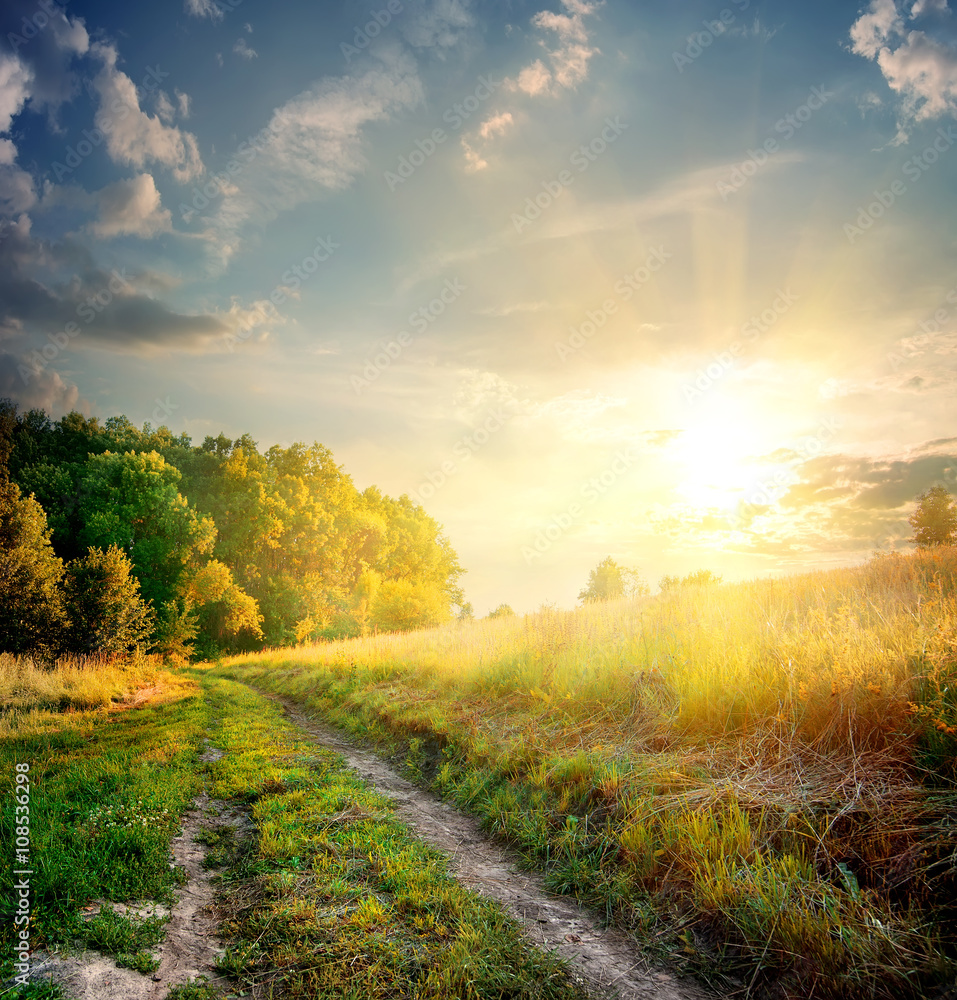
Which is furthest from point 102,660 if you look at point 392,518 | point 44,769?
point 392,518

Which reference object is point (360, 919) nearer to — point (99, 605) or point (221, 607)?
point (99, 605)

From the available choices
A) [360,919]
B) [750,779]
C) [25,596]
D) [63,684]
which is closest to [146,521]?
[25,596]

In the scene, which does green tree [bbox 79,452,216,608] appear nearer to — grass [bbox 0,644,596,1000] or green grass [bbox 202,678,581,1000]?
grass [bbox 0,644,596,1000]

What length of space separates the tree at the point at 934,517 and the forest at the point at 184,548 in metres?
26.4

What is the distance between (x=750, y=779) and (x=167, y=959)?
449 cm

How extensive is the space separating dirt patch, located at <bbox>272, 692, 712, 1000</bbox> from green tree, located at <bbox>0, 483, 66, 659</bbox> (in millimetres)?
16565

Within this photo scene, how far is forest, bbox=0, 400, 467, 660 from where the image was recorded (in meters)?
17.4

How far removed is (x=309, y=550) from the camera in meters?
40.7

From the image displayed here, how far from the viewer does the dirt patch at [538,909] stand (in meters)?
3.04

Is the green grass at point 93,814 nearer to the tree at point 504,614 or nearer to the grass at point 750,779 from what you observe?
the grass at point 750,779

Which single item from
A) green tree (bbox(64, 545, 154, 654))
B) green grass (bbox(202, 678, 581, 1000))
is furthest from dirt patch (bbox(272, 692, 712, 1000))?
green tree (bbox(64, 545, 154, 654))

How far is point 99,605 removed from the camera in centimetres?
1742

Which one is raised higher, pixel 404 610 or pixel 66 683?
pixel 66 683

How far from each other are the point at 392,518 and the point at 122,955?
5331 cm
